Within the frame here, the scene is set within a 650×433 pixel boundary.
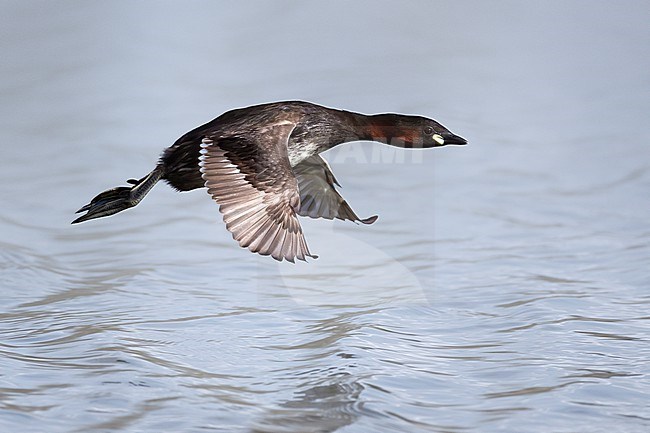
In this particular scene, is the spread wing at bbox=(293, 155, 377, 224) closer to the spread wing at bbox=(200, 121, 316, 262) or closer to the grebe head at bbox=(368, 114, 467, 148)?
the grebe head at bbox=(368, 114, 467, 148)

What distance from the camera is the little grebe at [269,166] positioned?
385cm

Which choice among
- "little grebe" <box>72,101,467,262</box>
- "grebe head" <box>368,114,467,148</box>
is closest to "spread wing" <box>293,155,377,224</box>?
"little grebe" <box>72,101,467,262</box>

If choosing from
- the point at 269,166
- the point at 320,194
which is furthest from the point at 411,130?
the point at 269,166

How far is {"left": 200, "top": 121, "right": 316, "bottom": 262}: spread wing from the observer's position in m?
3.79

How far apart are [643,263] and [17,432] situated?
322 cm

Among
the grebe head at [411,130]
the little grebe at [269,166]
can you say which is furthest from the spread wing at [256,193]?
the grebe head at [411,130]

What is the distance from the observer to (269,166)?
3973 mm

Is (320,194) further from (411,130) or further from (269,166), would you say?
(269,166)

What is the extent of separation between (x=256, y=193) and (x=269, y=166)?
12 cm

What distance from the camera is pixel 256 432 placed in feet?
11.8

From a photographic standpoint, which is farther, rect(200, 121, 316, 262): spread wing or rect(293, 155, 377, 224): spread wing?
rect(293, 155, 377, 224): spread wing

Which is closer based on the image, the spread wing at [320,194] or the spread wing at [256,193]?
the spread wing at [256,193]

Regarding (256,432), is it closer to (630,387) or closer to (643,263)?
(630,387)

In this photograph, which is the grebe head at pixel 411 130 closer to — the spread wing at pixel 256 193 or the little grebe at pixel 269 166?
the little grebe at pixel 269 166
